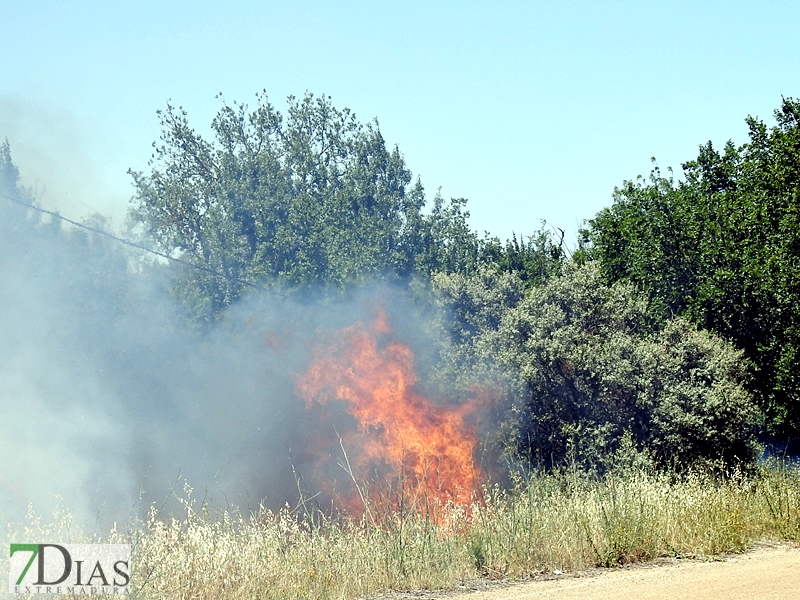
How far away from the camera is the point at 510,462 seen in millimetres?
16656

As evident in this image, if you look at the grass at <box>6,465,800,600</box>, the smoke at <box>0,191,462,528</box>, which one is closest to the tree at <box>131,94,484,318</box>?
the smoke at <box>0,191,462,528</box>

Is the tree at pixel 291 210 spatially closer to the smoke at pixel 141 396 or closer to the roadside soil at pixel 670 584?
the smoke at pixel 141 396

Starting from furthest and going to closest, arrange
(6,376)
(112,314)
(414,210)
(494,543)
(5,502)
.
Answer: (414,210) < (112,314) < (6,376) < (5,502) < (494,543)

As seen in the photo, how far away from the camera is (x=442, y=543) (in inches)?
360

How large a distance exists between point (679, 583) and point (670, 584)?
12 centimetres

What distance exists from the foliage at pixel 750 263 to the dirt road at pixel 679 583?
13.4 metres

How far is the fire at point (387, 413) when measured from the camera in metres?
16.9

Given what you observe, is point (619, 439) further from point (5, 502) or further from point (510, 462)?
point (5, 502)

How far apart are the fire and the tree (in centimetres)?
1628

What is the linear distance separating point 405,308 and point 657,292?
9339mm

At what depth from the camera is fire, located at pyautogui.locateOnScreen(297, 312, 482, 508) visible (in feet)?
55.4

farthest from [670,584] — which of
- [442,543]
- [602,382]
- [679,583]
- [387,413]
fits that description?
[387,413]

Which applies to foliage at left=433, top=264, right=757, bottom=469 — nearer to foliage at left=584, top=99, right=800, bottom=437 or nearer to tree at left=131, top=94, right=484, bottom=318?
foliage at left=584, top=99, right=800, bottom=437

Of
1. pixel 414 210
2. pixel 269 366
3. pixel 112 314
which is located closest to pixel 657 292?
pixel 269 366
